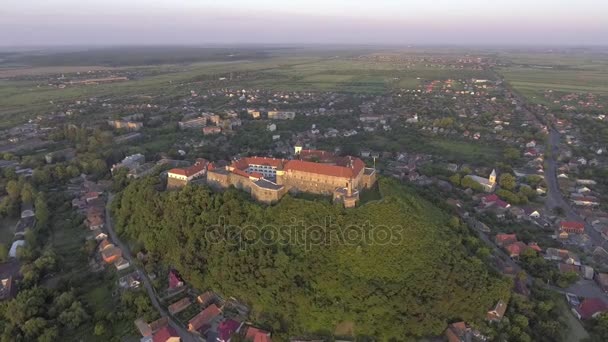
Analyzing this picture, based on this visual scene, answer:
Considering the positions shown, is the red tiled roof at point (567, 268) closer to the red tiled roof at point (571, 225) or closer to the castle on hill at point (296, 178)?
the red tiled roof at point (571, 225)

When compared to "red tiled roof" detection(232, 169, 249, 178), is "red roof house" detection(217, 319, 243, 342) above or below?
below

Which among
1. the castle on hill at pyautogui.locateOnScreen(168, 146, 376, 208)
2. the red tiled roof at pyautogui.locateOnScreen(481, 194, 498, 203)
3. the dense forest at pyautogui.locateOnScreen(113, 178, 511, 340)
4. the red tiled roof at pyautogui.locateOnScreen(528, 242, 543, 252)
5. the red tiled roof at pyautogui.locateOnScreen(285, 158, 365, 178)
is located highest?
the red tiled roof at pyautogui.locateOnScreen(285, 158, 365, 178)

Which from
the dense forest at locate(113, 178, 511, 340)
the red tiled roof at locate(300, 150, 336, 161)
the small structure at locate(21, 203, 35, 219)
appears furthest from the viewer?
the small structure at locate(21, 203, 35, 219)

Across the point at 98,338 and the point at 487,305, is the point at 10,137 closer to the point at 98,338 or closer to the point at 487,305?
the point at 98,338

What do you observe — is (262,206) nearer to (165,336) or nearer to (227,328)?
(227,328)

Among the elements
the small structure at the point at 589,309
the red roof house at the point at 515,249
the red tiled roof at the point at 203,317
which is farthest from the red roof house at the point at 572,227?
the red tiled roof at the point at 203,317

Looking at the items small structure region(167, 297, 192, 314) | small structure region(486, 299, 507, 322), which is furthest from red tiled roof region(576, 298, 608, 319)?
small structure region(167, 297, 192, 314)

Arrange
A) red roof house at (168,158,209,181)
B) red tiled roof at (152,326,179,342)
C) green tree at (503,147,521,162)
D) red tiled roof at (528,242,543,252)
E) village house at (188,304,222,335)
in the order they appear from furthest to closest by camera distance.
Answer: green tree at (503,147,521,162) < red roof house at (168,158,209,181) < red tiled roof at (528,242,543,252) < village house at (188,304,222,335) < red tiled roof at (152,326,179,342)

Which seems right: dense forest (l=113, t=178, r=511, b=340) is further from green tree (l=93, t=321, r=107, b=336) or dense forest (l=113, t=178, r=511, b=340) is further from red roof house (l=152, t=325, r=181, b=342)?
green tree (l=93, t=321, r=107, b=336)
